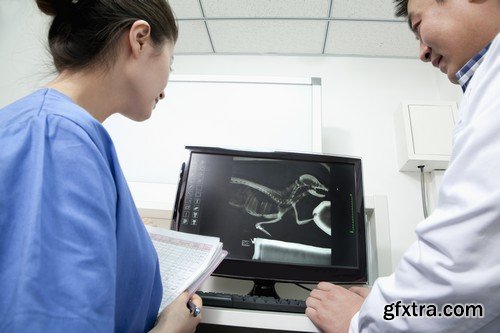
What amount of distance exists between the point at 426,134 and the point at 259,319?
3.99 feet

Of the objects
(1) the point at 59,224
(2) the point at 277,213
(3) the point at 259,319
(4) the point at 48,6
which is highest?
(4) the point at 48,6

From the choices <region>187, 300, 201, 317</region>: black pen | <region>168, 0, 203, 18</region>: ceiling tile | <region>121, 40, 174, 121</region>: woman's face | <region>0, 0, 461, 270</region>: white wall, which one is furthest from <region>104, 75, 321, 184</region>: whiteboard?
<region>187, 300, 201, 317</region>: black pen

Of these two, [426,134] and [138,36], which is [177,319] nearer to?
[138,36]

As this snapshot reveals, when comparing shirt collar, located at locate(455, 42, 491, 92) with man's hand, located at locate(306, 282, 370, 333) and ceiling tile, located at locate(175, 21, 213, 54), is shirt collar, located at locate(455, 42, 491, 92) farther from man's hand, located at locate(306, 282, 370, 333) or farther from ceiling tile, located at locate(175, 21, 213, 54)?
ceiling tile, located at locate(175, 21, 213, 54)

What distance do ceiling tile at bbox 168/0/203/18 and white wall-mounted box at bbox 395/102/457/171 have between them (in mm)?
1183

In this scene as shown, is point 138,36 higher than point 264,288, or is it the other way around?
point 138,36

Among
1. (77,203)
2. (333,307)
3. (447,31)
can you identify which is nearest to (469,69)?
(447,31)

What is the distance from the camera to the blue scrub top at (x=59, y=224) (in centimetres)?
39

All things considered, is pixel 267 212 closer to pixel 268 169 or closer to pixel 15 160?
pixel 268 169

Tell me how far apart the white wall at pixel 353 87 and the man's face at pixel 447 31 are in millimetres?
885

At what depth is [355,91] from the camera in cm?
186

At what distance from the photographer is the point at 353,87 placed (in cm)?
188

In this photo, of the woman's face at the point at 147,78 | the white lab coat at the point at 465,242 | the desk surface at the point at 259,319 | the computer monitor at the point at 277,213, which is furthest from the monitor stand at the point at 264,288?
the woman's face at the point at 147,78

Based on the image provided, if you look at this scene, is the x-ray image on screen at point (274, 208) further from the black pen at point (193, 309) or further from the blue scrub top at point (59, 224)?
the blue scrub top at point (59, 224)
